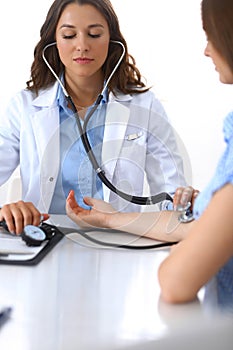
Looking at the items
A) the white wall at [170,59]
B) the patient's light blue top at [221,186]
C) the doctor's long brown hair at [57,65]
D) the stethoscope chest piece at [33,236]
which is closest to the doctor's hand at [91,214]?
the stethoscope chest piece at [33,236]

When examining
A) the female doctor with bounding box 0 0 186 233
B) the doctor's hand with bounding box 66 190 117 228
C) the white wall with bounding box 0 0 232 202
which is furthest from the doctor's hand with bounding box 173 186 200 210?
the white wall with bounding box 0 0 232 202

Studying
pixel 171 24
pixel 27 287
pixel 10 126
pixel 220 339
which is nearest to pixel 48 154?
pixel 10 126

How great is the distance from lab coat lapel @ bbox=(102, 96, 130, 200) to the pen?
84 cm

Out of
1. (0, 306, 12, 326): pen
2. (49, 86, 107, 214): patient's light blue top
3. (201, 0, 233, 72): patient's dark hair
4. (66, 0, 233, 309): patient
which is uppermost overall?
(201, 0, 233, 72): patient's dark hair

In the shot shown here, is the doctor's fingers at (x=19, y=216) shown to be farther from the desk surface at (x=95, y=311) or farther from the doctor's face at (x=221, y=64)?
the doctor's face at (x=221, y=64)

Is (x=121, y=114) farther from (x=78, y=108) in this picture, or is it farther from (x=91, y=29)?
(x=91, y=29)

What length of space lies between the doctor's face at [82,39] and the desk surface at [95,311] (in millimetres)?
736

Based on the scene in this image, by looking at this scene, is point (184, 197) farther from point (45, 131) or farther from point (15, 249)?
point (45, 131)

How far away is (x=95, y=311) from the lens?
896 millimetres

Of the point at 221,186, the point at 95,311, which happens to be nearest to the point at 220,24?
the point at 221,186

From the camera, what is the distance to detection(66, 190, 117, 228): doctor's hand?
135cm

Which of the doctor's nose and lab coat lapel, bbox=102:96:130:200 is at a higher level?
the doctor's nose

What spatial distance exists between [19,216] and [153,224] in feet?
0.98

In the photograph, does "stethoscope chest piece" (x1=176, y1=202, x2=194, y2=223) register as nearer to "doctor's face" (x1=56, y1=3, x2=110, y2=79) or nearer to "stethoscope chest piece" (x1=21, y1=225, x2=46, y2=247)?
"stethoscope chest piece" (x1=21, y1=225, x2=46, y2=247)
